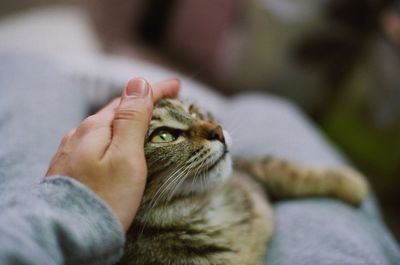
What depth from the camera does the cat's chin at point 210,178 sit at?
2.28ft

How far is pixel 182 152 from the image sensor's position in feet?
2.15

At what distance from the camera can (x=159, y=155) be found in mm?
643

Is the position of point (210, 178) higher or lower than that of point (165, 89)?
lower

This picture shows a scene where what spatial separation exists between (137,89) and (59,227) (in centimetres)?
23

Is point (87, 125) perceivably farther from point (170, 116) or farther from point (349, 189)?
point (349, 189)

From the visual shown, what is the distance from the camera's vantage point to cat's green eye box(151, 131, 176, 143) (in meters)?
0.66

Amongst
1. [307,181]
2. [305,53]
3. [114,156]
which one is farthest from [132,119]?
[305,53]

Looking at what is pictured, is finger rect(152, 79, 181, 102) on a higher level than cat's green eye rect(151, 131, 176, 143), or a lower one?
higher

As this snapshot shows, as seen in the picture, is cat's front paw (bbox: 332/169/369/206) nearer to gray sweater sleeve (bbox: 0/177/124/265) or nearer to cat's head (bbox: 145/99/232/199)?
cat's head (bbox: 145/99/232/199)

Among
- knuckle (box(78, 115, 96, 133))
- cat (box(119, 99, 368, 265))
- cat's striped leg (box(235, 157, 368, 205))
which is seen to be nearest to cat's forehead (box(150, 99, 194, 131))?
cat (box(119, 99, 368, 265))

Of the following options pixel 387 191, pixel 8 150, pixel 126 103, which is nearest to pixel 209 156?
pixel 126 103

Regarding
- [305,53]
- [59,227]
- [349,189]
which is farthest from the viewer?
[305,53]

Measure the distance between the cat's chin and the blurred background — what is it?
97 centimetres

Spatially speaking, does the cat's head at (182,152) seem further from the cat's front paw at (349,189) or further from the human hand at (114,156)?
the cat's front paw at (349,189)
